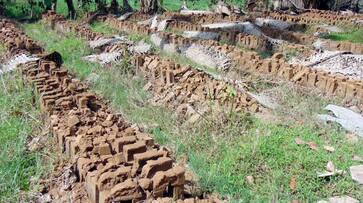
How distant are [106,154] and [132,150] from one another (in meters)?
0.24

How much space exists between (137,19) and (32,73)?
8259 mm

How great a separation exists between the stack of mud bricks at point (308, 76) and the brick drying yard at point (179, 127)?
0.02 m

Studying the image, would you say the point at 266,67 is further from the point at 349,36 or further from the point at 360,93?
the point at 349,36

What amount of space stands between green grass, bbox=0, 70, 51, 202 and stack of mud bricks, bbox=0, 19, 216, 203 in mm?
219

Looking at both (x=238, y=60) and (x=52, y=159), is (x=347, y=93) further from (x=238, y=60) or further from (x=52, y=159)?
(x=52, y=159)

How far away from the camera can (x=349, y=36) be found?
1247 cm

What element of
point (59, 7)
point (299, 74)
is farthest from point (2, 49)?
point (59, 7)

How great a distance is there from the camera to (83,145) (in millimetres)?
3639

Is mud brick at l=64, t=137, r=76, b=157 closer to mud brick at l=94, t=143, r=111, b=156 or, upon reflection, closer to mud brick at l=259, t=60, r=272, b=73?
mud brick at l=94, t=143, r=111, b=156

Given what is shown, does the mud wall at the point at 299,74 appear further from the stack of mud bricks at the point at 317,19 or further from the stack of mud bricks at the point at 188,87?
the stack of mud bricks at the point at 317,19

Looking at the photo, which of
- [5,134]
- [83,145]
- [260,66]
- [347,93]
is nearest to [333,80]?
[347,93]

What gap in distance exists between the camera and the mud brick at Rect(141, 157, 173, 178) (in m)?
3.16

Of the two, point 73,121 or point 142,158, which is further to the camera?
point 73,121

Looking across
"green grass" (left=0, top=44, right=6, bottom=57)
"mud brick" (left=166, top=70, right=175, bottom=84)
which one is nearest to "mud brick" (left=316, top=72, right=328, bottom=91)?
"mud brick" (left=166, top=70, right=175, bottom=84)
